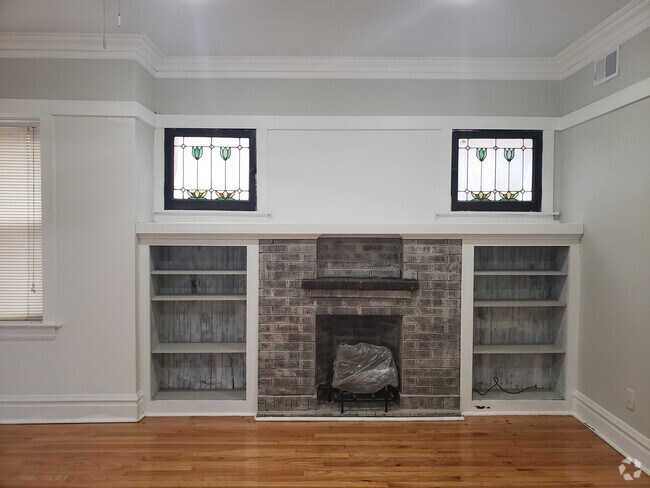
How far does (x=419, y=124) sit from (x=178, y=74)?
2034mm

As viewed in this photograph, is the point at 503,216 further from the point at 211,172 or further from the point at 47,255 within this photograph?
the point at 47,255

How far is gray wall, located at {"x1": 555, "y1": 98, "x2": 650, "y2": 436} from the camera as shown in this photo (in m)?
2.92

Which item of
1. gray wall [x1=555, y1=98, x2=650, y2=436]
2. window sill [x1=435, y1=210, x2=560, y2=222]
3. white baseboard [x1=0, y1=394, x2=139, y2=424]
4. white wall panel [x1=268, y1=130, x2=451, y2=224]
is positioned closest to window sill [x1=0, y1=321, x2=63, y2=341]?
white baseboard [x1=0, y1=394, x2=139, y2=424]

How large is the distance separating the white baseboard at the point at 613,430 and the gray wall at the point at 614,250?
0.17ft

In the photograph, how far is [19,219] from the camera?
354 cm

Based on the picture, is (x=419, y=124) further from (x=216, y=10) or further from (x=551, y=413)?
(x=551, y=413)

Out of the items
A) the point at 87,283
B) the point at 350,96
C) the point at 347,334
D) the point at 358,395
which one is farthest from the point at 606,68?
the point at 87,283

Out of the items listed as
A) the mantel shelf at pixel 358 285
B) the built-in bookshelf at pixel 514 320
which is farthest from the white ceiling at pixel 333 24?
the mantel shelf at pixel 358 285

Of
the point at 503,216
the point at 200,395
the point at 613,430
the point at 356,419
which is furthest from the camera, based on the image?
the point at 503,216

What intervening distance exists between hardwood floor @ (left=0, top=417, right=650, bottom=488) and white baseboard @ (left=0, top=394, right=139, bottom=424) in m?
0.07

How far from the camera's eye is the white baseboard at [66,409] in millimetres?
3494

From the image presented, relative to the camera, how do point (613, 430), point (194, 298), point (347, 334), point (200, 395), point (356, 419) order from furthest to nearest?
point (347, 334) < point (200, 395) < point (194, 298) < point (356, 419) < point (613, 430)

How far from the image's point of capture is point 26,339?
3.47m

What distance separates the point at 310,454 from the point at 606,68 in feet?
10.9
